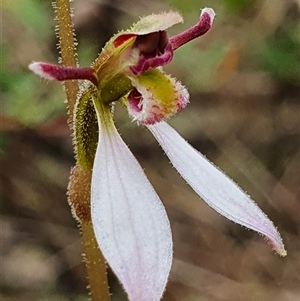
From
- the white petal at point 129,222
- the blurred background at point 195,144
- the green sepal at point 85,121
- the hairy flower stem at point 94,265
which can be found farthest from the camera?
the blurred background at point 195,144

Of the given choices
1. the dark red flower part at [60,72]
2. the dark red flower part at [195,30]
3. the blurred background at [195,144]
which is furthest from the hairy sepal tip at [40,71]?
the blurred background at [195,144]

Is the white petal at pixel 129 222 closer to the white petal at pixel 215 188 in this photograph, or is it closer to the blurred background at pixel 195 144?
the white petal at pixel 215 188

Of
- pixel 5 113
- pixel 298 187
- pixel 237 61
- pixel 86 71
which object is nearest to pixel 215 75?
pixel 237 61

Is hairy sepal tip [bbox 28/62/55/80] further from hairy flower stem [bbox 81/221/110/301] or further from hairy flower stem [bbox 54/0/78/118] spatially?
hairy flower stem [bbox 81/221/110/301]

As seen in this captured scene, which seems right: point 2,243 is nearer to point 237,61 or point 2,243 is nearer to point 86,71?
point 237,61

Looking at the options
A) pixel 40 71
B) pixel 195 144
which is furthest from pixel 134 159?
pixel 195 144

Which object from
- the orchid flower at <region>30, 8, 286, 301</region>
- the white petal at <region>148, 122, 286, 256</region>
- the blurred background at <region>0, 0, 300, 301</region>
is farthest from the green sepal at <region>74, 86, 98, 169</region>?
the blurred background at <region>0, 0, 300, 301</region>
